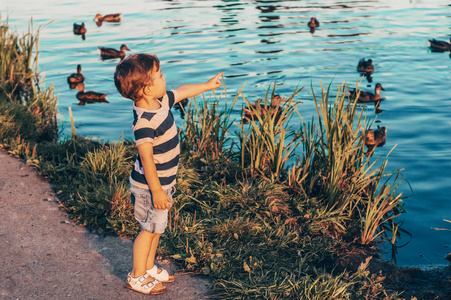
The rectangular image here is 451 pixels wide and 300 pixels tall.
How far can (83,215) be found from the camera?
536 cm

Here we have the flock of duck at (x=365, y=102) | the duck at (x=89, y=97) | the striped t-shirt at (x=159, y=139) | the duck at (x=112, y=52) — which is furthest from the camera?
the duck at (x=112, y=52)

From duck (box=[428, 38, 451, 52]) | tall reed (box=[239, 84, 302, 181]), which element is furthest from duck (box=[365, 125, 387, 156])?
duck (box=[428, 38, 451, 52])

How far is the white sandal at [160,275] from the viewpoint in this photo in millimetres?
4312

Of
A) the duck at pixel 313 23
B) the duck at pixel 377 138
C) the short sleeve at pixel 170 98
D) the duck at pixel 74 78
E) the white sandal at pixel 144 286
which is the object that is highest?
the short sleeve at pixel 170 98

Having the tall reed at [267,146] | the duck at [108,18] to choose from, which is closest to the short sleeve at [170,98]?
the tall reed at [267,146]

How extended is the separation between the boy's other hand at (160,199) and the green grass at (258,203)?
866mm

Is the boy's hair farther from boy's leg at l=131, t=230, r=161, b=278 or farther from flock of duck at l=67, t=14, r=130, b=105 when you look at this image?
flock of duck at l=67, t=14, r=130, b=105

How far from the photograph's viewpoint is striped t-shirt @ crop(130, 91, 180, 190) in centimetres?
385

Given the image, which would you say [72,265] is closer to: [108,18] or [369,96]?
[369,96]

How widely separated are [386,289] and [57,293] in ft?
9.03

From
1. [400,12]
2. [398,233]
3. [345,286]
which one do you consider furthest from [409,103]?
[400,12]

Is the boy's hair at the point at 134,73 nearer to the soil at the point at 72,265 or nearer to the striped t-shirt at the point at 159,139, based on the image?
the striped t-shirt at the point at 159,139

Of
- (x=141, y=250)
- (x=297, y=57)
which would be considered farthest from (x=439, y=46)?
(x=141, y=250)

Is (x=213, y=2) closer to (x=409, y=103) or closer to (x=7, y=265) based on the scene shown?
(x=409, y=103)
